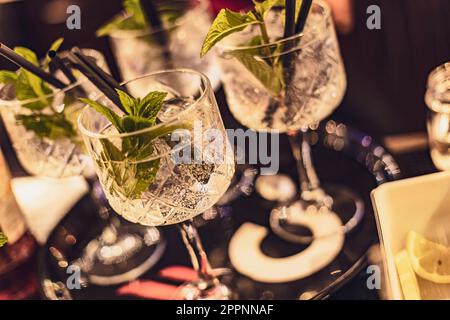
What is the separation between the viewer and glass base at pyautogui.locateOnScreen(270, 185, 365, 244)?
Result: 3.68 ft

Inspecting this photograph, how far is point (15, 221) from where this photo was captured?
1.23 meters

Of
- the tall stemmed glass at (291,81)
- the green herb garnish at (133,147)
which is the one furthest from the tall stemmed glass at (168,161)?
the tall stemmed glass at (291,81)

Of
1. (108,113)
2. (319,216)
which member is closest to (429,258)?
(319,216)

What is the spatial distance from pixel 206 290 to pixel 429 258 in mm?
370

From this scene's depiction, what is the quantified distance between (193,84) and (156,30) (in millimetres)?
374

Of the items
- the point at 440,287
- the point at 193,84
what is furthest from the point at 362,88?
the point at 440,287

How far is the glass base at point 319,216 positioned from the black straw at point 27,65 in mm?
440

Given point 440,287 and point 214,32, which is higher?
point 214,32

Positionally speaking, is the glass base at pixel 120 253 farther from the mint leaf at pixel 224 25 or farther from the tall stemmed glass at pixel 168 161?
the mint leaf at pixel 224 25

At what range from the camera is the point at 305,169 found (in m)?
1.23

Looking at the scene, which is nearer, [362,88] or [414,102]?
[414,102]

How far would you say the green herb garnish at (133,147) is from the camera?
0.88 m
